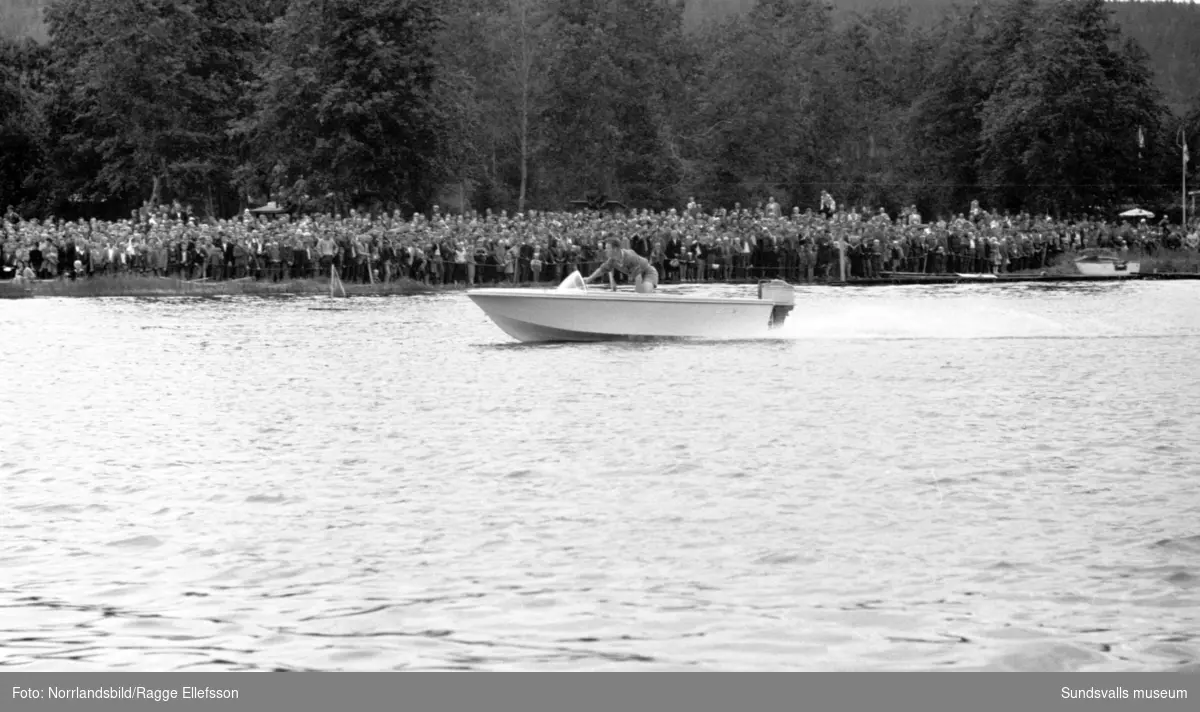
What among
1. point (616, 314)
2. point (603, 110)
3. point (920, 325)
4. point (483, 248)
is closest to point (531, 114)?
point (603, 110)

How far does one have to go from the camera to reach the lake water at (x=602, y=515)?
463 inches

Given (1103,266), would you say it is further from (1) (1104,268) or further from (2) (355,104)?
(2) (355,104)

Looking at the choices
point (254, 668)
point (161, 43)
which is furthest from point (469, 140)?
point (254, 668)

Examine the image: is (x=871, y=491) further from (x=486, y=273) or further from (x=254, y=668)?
(x=486, y=273)

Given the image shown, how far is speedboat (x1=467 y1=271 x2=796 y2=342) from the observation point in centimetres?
3484

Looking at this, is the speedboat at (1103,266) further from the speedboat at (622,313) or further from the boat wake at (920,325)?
the speedboat at (622,313)

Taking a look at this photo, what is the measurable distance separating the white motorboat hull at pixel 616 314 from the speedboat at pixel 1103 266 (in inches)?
1606

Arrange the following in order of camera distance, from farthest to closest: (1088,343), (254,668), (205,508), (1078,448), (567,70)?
(567,70) → (1088,343) → (1078,448) → (205,508) → (254,668)

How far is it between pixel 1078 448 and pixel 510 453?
603 cm

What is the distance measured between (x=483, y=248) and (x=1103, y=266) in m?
25.1

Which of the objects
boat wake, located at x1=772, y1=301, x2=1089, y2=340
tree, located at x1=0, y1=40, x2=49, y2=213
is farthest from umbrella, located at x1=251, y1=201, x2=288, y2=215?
boat wake, located at x1=772, y1=301, x2=1089, y2=340

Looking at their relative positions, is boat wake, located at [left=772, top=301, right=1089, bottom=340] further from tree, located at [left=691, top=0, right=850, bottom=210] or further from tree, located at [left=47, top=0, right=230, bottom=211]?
tree, located at [left=691, top=0, right=850, bottom=210]

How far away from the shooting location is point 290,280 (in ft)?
212

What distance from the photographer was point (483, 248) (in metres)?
65.6
